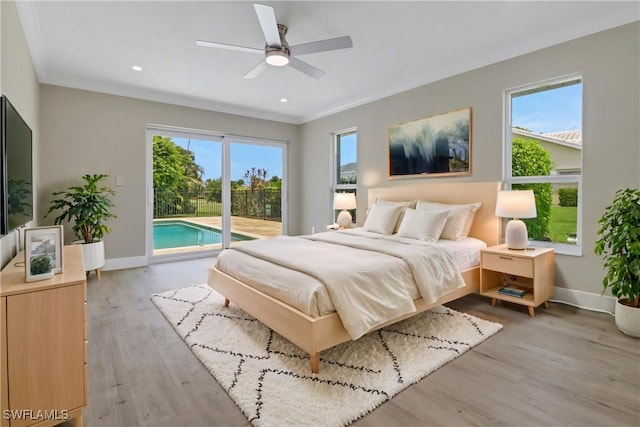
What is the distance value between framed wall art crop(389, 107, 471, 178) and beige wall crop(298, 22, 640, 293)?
10 cm

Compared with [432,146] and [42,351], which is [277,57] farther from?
[42,351]

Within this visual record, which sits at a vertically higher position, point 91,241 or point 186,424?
point 91,241

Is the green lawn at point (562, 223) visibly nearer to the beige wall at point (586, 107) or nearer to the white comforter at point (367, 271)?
the beige wall at point (586, 107)

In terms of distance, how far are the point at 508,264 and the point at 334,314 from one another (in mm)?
1949

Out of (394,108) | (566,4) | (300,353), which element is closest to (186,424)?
(300,353)

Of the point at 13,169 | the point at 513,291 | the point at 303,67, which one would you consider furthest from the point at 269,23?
the point at 513,291

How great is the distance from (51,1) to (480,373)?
4.20 m

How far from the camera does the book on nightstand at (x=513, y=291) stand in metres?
2.98

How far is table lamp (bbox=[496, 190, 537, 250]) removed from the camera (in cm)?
298

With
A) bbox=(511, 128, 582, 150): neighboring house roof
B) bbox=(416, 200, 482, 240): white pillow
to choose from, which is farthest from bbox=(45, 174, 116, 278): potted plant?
bbox=(511, 128, 582, 150): neighboring house roof

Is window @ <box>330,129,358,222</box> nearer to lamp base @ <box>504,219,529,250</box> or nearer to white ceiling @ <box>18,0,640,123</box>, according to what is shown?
white ceiling @ <box>18,0,640,123</box>

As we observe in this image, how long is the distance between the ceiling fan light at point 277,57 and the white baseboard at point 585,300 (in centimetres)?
342

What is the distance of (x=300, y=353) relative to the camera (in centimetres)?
220

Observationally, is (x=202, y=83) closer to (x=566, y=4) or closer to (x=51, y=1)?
(x=51, y=1)
